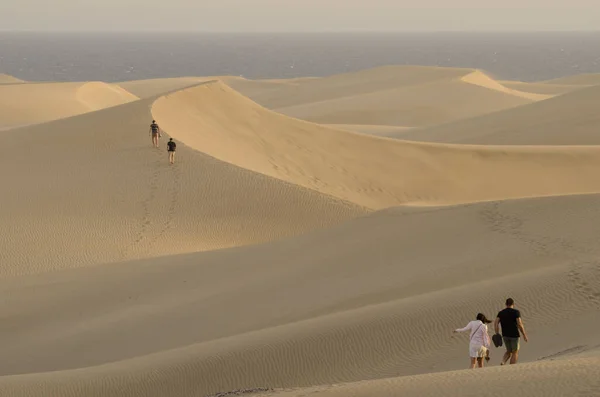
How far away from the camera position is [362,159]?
25.4 meters

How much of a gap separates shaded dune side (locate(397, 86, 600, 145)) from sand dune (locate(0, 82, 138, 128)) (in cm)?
1810

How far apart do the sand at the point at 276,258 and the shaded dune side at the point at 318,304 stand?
0.03m

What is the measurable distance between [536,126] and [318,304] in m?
24.1

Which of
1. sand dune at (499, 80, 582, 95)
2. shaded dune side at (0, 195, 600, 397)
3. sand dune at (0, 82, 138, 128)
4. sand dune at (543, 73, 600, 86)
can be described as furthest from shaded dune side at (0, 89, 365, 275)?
sand dune at (543, 73, 600, 86)

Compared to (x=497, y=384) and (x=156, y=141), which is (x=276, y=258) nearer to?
(x=156, y=141)

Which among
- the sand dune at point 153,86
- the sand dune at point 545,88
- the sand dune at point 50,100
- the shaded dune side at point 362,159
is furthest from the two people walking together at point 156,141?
the sand dune at point 545,88

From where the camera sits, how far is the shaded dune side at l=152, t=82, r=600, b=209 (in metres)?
23.3

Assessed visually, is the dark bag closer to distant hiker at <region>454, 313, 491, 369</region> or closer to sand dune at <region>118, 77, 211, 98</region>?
distant hiker at <region>454, 313, 491, 369</region>

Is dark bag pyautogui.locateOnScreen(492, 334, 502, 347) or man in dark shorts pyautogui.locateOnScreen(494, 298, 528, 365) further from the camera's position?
man in dark shorts pyautogui.locateOnScreen(494, 298, 528, 365)

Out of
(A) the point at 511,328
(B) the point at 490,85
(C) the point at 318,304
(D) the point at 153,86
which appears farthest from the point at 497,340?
(D) the point at 153,86

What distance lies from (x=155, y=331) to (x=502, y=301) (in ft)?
14.9

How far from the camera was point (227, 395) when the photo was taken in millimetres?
8453

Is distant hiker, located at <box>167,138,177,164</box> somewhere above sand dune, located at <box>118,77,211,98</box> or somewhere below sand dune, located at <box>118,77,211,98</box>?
below

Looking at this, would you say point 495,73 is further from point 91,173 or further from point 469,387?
point 469,387
